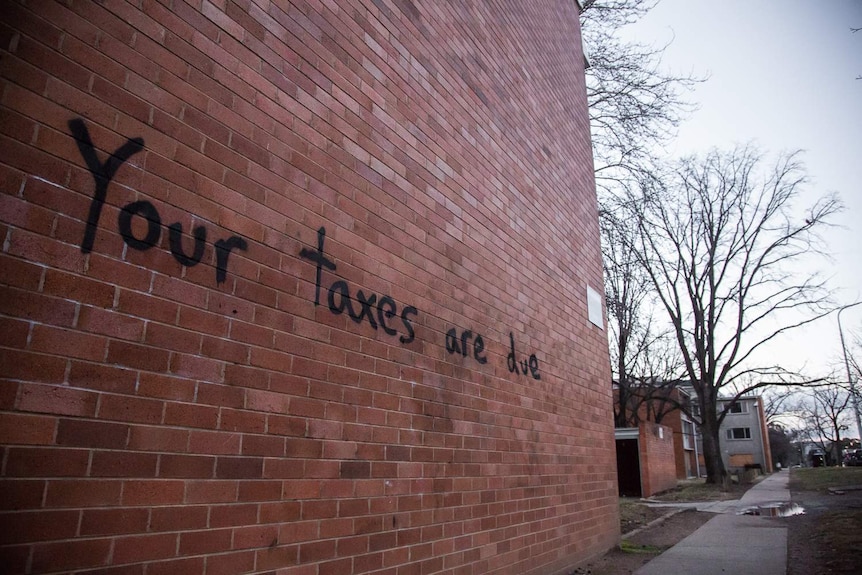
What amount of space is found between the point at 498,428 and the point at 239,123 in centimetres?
294

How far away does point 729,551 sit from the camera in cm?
658

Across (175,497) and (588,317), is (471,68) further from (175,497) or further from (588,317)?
(175,497)

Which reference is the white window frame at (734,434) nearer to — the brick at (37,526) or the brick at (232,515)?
the brick at (232,515)

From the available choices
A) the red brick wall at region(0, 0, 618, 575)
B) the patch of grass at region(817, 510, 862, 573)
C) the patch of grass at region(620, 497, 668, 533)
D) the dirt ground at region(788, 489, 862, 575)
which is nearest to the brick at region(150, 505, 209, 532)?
the red brick wall at region(0, 0, 618, 575)

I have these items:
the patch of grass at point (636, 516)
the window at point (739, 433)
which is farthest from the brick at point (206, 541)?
the window at point (739, 433)

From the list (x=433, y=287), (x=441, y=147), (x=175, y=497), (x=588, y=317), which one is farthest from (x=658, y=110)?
(x=175, y=497)

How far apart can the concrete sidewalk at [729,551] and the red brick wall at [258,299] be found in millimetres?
1982

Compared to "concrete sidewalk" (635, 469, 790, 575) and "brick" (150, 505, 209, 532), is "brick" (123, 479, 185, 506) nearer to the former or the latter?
"brick" (150, 505, 209, 532)

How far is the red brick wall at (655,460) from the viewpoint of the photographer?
17.0m

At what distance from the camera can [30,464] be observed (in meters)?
1.62

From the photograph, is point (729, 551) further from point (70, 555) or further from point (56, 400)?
point (56, 400)

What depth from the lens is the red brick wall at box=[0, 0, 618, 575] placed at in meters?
1.75

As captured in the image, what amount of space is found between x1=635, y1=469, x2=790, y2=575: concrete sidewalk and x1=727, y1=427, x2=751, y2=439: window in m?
51.6

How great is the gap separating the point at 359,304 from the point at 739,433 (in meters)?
61.8
